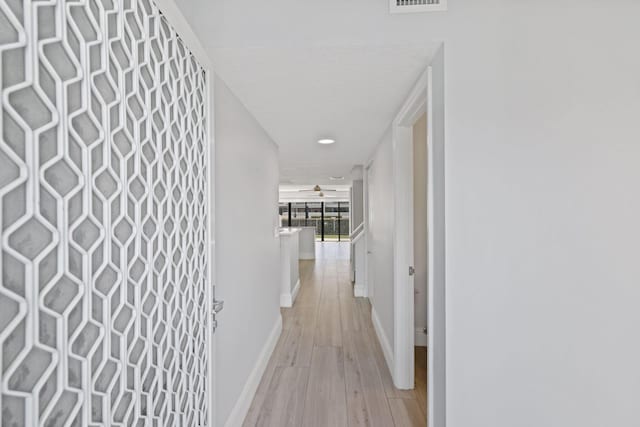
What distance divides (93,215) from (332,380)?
2.34 m

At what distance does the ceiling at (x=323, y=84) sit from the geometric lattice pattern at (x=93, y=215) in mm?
502

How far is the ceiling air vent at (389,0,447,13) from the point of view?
136 cm

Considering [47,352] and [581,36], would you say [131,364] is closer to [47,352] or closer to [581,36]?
[47,352]

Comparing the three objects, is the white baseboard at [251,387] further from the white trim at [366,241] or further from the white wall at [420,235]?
the white trim at [366,241]

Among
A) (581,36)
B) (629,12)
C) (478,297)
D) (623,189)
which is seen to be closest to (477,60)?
(581,36)

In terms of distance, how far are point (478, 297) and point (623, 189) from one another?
0.79 m

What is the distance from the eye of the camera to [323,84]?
180 cm

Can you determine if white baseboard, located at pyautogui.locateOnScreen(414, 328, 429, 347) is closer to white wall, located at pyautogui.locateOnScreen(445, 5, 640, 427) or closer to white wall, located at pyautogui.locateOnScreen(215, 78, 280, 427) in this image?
white wall, located at pyautogui.locateOnScreen(215, 78, 280, 427)

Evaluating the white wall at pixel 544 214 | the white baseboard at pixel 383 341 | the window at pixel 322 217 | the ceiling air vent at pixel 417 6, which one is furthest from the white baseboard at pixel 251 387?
the window at pixel 322 217

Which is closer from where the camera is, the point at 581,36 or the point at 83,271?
the point at 83,271

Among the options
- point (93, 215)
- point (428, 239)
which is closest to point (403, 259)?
point (428, 239)

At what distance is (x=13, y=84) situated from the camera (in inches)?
22.3

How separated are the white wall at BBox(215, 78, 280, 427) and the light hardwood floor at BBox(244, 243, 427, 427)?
0.29 meters

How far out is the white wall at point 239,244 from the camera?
5.66 feet
